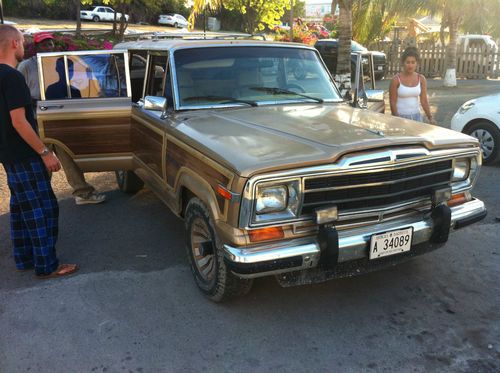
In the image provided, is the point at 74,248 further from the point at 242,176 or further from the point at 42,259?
the point at 242,176

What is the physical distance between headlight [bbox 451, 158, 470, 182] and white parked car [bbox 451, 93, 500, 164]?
13.0 feet

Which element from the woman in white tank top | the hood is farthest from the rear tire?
the woman in white tank top

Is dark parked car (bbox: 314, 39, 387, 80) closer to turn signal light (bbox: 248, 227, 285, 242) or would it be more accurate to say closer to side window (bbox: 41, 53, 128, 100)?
side window (bbox: 41, 53, 128, 100)

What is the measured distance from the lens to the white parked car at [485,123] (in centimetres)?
734

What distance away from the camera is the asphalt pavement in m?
3.07

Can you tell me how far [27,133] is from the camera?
3.77 metres

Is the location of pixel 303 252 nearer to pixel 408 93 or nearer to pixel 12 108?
pixel 12 108

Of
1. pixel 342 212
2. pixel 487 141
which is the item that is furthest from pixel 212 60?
pixel 487 141

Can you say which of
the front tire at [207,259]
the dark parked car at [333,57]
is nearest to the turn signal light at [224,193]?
the front tire at [207,259]

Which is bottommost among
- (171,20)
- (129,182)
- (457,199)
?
(129,182)

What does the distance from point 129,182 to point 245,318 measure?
3381 mm

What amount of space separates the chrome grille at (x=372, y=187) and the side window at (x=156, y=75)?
7.31 ft

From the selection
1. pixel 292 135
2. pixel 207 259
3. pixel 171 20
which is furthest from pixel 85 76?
pixel 171 20

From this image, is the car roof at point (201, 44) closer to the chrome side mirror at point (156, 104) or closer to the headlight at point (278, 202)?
the chrome side mirror at point (156, 104)
